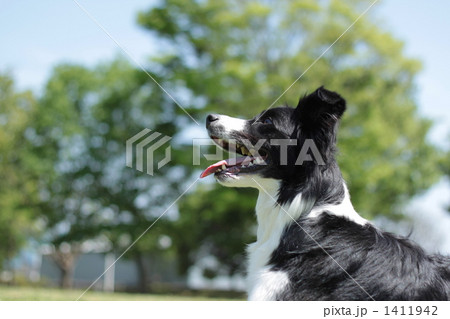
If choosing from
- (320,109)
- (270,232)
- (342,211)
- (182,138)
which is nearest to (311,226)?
(342,211)

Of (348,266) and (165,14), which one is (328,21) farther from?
(348,266)

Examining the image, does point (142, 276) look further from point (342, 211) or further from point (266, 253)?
point (342, 211)

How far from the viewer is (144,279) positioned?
29.7 meters

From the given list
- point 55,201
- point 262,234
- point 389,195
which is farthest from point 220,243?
point 262,234

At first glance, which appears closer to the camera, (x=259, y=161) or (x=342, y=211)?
(x=342, y=211)

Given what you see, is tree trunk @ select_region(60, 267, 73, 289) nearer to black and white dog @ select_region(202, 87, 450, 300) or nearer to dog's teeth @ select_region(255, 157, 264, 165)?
black and white dog @ select_region(202, 87, 450, 300)

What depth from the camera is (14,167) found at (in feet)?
105

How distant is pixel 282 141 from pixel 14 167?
31.1 m

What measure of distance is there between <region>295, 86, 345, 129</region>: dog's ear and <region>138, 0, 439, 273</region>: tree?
16.8 m

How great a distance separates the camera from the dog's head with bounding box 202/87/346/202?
413cm

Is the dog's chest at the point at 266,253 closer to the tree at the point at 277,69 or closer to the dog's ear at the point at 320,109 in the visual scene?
the dog's ear at the point at 320,109

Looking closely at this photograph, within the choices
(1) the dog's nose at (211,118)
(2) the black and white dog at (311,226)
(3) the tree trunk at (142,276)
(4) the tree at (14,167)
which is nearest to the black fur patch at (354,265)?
(2) the black and white dog at (311,226)

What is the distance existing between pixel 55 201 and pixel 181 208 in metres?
9.08

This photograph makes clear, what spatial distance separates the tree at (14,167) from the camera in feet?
102
